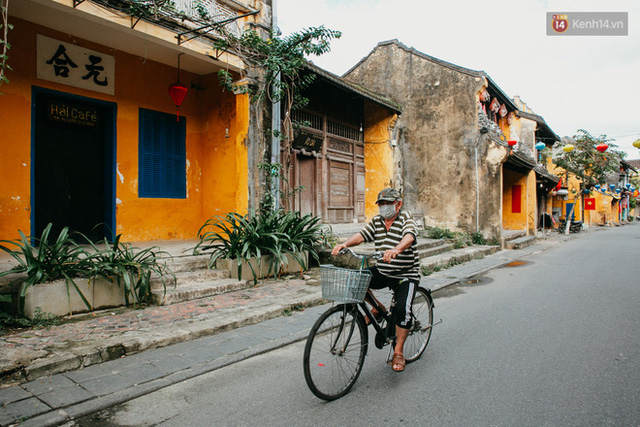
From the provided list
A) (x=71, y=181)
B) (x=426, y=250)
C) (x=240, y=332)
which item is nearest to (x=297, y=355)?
(x=240, y=332)

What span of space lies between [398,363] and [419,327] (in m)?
0.55

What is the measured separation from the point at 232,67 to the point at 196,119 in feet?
6.07

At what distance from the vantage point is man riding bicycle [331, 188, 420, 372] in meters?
3.84

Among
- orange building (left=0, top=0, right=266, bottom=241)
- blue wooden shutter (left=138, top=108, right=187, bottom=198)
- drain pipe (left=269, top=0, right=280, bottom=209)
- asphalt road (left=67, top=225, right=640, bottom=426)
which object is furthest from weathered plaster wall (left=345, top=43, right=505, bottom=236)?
asphalt road (left=67, top=225, right=640, bottom=426)

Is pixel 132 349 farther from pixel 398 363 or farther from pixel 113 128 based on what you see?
pixel 113 128

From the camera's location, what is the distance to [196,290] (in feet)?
21.4

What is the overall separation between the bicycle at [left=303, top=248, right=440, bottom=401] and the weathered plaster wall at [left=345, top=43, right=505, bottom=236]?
12.3 m

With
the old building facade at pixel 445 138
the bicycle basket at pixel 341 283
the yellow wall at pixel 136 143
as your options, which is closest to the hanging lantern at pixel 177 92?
the yellow wall at pixel 136 143

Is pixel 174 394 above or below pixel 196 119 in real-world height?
below

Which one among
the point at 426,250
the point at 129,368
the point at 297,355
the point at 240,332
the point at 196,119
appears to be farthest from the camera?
the point at 426,250

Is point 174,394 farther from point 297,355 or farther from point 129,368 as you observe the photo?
point 297,355

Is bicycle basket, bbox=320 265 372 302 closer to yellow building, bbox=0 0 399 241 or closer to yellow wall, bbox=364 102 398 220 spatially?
yellow building, bbox=0 0 399 241

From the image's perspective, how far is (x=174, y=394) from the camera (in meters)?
3.63

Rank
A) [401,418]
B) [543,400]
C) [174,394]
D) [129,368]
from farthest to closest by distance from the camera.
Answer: [129,368] → [174,394] → [543,400] → [401,418]
